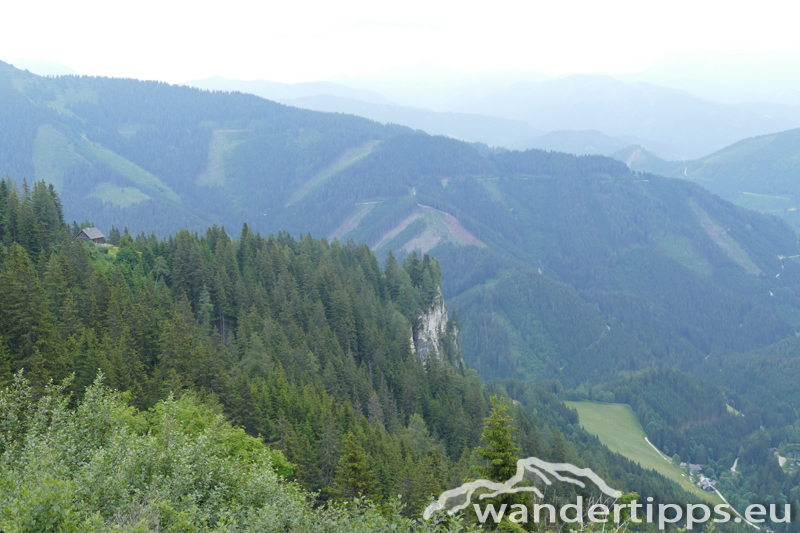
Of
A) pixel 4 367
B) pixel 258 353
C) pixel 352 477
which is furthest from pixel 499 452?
pixel 258 353

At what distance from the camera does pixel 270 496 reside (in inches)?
1254

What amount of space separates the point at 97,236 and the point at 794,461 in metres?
216

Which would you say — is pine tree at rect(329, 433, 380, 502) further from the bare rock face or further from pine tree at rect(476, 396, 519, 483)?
the bare rock face

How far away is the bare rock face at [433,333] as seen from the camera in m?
144

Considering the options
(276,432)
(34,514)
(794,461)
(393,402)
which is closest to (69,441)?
(34,514)

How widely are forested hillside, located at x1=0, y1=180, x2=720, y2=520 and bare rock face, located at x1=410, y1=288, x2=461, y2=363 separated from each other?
3.03m

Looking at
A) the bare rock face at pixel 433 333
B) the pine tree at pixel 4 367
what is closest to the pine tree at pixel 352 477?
the pine tree at pixel 4 367

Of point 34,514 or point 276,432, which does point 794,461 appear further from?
point 34,514

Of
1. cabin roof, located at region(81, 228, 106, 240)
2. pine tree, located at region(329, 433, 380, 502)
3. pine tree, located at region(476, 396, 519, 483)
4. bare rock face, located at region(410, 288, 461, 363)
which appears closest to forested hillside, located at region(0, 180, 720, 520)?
pine tree, located at region(329, 433, 380, 502)

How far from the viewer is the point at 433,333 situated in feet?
503

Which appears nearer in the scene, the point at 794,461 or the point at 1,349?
the point at 1,349

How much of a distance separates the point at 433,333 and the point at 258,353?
7678 centimetres

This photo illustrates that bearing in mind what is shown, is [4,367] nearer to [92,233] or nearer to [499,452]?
[499,452]

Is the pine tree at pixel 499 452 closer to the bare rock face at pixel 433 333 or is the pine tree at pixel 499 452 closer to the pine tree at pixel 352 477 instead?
the pine tree at pixel 352 477
